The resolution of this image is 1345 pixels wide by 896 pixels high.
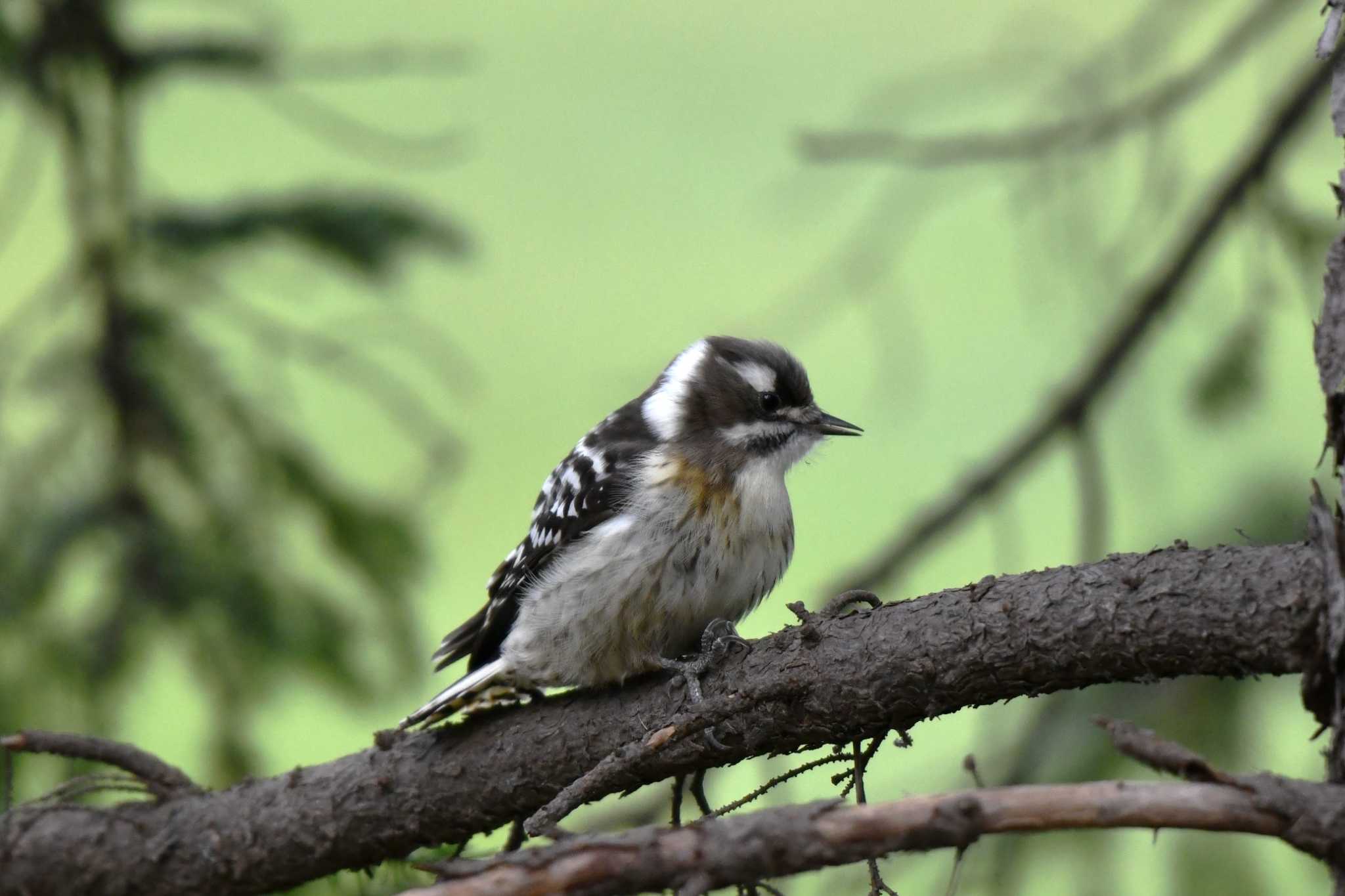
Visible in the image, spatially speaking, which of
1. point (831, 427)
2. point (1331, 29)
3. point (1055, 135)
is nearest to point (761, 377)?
point (831, 427)

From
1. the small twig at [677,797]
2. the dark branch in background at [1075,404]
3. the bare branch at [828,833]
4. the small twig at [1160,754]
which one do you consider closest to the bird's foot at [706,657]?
the small twig at [677,797]

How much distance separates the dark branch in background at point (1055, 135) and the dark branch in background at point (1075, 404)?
0.21 meters

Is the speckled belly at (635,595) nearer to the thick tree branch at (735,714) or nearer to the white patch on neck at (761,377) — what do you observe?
the thick tree branch at (735,714)

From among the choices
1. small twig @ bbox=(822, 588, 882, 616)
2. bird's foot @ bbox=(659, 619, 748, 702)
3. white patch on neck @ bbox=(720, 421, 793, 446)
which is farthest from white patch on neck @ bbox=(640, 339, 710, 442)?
small twig @ bbox=(822, 588, 882, 616)

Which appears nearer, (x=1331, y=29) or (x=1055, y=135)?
(x=1331, y=29)

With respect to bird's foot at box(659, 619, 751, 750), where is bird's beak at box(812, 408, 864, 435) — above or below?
above

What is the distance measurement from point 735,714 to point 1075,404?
188cm

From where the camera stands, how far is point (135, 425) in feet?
12.5

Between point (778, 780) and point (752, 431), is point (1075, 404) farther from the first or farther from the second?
point (778, 780)

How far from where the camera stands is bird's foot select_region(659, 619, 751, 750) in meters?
2.53

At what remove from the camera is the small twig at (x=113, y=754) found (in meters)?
2.46

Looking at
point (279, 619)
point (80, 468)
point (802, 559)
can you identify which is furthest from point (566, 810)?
point (802, 559)

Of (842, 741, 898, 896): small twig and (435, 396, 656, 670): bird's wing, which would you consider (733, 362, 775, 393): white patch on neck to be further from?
(842, 741, 898, 896): small twig

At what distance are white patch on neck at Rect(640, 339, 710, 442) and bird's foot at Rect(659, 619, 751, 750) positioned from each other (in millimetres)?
601
